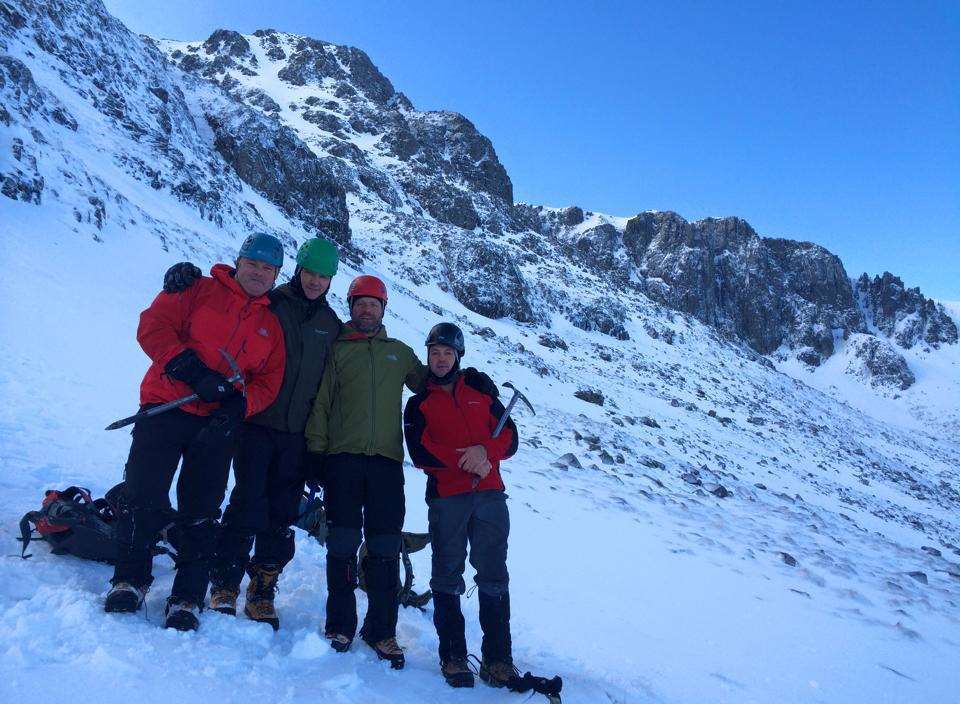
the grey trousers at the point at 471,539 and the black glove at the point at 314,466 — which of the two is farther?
the black glove at the point at 314,466

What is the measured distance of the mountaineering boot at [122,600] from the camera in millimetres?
2910

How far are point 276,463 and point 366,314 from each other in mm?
1194

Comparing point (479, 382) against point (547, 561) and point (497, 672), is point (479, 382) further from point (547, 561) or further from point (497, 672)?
point (547, 561)

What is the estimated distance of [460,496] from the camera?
3773 millimetres

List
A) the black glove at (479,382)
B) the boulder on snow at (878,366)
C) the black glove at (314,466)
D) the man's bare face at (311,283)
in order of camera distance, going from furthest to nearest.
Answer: the boulder on snow at (878,366) < the black glove at (479,382) < the man's bare face at (311,283) < the black glove at (314,466)

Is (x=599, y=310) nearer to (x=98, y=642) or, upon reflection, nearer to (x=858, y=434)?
(x=858, y=434)

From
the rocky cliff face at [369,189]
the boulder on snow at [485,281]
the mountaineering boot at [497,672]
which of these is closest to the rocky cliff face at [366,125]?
the rocky cliff face at [369,189]

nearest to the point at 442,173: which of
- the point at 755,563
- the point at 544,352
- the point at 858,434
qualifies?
the point at 544,352

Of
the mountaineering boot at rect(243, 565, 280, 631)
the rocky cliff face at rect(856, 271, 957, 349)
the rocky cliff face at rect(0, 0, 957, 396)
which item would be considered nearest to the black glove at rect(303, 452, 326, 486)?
the mountaineering boot at rect(243, 565, 280, 631)

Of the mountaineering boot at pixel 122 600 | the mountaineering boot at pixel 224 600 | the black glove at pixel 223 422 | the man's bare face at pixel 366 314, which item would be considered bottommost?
the mountaineering boot at pixel 224 600

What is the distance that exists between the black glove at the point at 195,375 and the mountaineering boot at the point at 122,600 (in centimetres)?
112

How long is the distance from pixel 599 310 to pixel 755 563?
42.6 meters

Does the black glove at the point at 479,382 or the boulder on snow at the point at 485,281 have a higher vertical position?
the boulder on snow at the point at 485,281

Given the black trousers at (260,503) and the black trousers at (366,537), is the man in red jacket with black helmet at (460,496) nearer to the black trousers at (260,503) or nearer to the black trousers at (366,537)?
the black trousers at (366,537)
